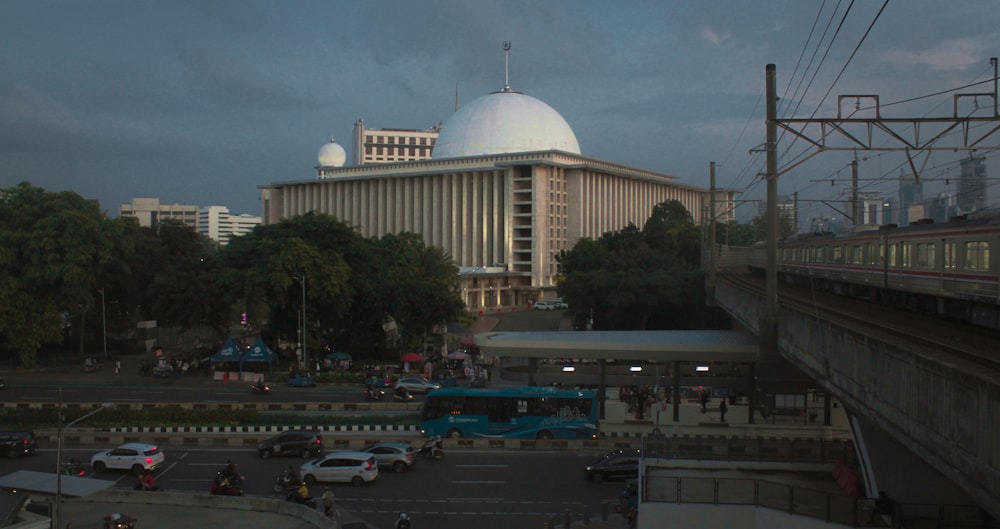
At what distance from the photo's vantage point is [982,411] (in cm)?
729

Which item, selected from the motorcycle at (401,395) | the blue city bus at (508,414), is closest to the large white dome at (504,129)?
the motorcycle at (401,395)

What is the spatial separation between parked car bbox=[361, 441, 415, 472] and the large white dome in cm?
6626

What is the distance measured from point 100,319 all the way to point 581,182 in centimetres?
4558

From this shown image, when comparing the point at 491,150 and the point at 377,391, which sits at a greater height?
the point at 491,150

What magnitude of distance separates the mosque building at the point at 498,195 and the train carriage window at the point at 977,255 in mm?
54903

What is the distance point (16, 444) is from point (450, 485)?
1208cm

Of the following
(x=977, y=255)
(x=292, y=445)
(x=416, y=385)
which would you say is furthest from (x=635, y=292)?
(x=977, y=255)

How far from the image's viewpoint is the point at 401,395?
30.3 m

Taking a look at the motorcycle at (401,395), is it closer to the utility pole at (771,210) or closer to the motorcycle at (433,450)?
the motorcycle at (433,450)

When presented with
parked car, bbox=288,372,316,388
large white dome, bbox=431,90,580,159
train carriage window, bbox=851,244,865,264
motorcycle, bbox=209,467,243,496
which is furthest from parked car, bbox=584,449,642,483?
large white dome, bbox=431,90,580,159

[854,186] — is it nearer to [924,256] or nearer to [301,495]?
[924,256]

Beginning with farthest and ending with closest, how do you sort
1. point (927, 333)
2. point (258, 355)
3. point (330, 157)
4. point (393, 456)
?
1. point (330, 157)
2. point (258, 355)
3. point (393, 456)
4. point (927, 333)

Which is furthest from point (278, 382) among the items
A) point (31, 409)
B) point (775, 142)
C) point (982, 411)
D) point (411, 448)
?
point (982, 411)

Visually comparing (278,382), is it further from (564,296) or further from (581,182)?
(581,182)
